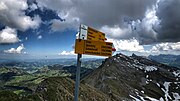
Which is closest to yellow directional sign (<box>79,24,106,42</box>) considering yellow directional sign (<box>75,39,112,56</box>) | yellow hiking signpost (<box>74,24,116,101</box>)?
yellow hiking signpost (<box>74,24,116,101</box>)

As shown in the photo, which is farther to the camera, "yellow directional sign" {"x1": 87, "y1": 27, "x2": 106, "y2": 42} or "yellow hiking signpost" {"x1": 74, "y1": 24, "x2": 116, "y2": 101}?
"yellow directional sign" {"x1": 87, "y1": 27, "x2": 106, "y2": 42}

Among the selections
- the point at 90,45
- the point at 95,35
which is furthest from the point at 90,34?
the point at 90,45

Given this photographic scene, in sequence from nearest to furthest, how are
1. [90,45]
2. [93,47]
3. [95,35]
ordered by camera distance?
[90,45] < [93,47] < [95,35]

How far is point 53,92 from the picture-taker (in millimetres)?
119312

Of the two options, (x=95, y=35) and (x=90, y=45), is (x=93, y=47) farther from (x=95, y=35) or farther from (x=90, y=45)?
(x=95, y=35)

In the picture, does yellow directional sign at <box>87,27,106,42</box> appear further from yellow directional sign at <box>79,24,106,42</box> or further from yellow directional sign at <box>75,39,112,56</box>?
yellow directional sign at <box>75,39,112,56</box>

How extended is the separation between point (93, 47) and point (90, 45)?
196 millimetres

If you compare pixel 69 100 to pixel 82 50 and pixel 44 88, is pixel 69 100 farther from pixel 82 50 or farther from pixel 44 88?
pixel 82 50

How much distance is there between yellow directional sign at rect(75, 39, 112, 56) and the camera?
8961 mm

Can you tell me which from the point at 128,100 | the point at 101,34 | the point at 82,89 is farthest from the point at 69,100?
the point at 101,34

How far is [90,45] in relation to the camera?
9328mm

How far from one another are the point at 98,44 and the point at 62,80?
5307 inches

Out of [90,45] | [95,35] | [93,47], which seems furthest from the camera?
[95,35]

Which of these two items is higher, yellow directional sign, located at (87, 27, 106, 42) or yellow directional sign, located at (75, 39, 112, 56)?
yellow directional sign, located at (87, 27, 106, 42)
